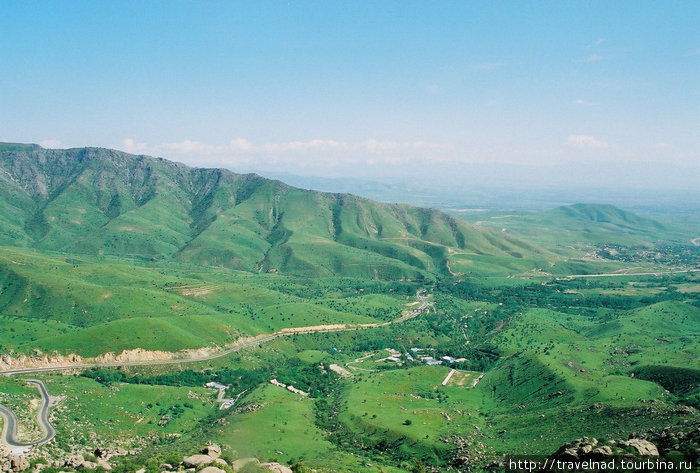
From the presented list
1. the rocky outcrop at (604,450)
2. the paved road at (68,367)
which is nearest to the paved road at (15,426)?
the paved road at (68,367)

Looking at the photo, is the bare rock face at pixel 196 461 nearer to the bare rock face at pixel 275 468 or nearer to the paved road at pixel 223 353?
the bare rock face at pixel 275 468

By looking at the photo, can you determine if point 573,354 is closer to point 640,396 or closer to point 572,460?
point 640,396

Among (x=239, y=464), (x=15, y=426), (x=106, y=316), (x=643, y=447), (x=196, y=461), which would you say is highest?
(x=643, y=447)

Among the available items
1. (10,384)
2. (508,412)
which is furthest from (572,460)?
(10,384)

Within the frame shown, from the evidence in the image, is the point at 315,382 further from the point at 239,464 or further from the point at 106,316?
the point at 106,316

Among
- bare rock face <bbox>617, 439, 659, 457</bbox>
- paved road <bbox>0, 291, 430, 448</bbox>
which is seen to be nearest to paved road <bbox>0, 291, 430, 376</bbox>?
paved road <bbox>0, 291, 430, 448</bbox>

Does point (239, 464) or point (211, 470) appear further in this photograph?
point (239, 464)

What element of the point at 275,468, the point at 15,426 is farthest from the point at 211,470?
the point at 15,426

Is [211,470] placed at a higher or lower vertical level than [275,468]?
higher
